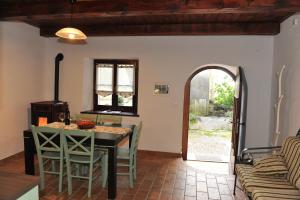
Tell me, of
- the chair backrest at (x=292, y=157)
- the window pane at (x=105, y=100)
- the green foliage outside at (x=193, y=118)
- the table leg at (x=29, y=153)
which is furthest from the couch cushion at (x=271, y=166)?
the green foliage outside at (x=193, y=118)

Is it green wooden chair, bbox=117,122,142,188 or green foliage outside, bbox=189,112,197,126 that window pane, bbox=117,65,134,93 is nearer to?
green wooden chair, bbox=117,122,142,188

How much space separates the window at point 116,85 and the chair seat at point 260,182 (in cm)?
289

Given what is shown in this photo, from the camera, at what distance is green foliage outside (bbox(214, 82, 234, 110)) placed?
6340 mm

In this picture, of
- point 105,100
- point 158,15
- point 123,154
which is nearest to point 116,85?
point 105,100

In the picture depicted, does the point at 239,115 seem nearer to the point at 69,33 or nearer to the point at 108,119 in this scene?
the point at 108,119

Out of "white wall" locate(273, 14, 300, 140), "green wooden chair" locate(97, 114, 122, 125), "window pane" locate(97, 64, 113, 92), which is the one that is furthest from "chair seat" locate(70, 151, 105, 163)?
"white wall" locate(273, 14, 300, 140)

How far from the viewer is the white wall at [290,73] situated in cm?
330

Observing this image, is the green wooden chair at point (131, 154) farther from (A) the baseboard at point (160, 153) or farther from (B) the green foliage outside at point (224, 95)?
(B) the green foliage outside at point (224, 95)

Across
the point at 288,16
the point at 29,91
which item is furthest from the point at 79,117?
the point at 288,16

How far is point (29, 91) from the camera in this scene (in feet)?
16.2

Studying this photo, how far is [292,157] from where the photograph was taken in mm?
2652

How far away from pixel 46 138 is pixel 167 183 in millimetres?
1787

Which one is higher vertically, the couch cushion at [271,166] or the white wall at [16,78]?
the white wall at [16,78]

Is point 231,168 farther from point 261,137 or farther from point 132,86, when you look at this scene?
point 132,86
